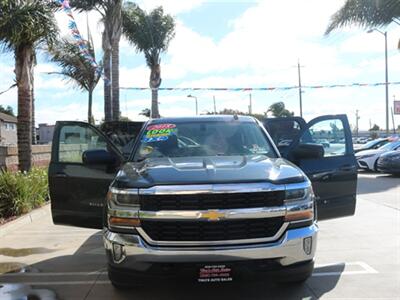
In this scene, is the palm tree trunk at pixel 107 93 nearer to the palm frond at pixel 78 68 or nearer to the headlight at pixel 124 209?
the palm frond at pixel 78 68

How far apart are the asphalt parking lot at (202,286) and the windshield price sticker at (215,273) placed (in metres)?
0.84

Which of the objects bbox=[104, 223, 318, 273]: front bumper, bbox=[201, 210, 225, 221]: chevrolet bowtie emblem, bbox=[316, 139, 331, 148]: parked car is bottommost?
bbox=[104, 223, 318, 273]: front bumper

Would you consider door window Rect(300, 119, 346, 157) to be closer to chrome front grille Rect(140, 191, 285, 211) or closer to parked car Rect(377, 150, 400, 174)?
chrome front grille Rect(140, 191, 285, 211)

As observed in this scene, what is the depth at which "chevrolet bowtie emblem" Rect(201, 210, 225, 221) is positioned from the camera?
4.39 metres

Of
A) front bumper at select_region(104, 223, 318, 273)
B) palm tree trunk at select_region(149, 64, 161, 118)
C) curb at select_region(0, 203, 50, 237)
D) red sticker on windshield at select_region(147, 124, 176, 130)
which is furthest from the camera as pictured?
palm tree trunk at select_region(149, 64, 161, 118)

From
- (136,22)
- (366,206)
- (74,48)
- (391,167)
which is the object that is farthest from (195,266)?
(136,22)

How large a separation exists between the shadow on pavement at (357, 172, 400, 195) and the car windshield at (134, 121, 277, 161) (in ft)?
26.7

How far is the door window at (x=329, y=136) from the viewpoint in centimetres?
668

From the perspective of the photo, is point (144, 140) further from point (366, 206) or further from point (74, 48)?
point (74, 48)

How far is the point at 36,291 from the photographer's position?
561cm

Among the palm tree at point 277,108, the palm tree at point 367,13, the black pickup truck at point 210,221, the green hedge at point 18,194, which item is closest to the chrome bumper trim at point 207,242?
the black pickup truck at point 210,221

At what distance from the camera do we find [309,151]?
6.10 meters

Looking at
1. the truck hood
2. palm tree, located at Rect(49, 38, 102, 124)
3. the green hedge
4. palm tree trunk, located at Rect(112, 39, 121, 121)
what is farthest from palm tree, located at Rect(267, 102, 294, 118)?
the truck hood

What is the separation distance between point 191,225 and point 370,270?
266cm
